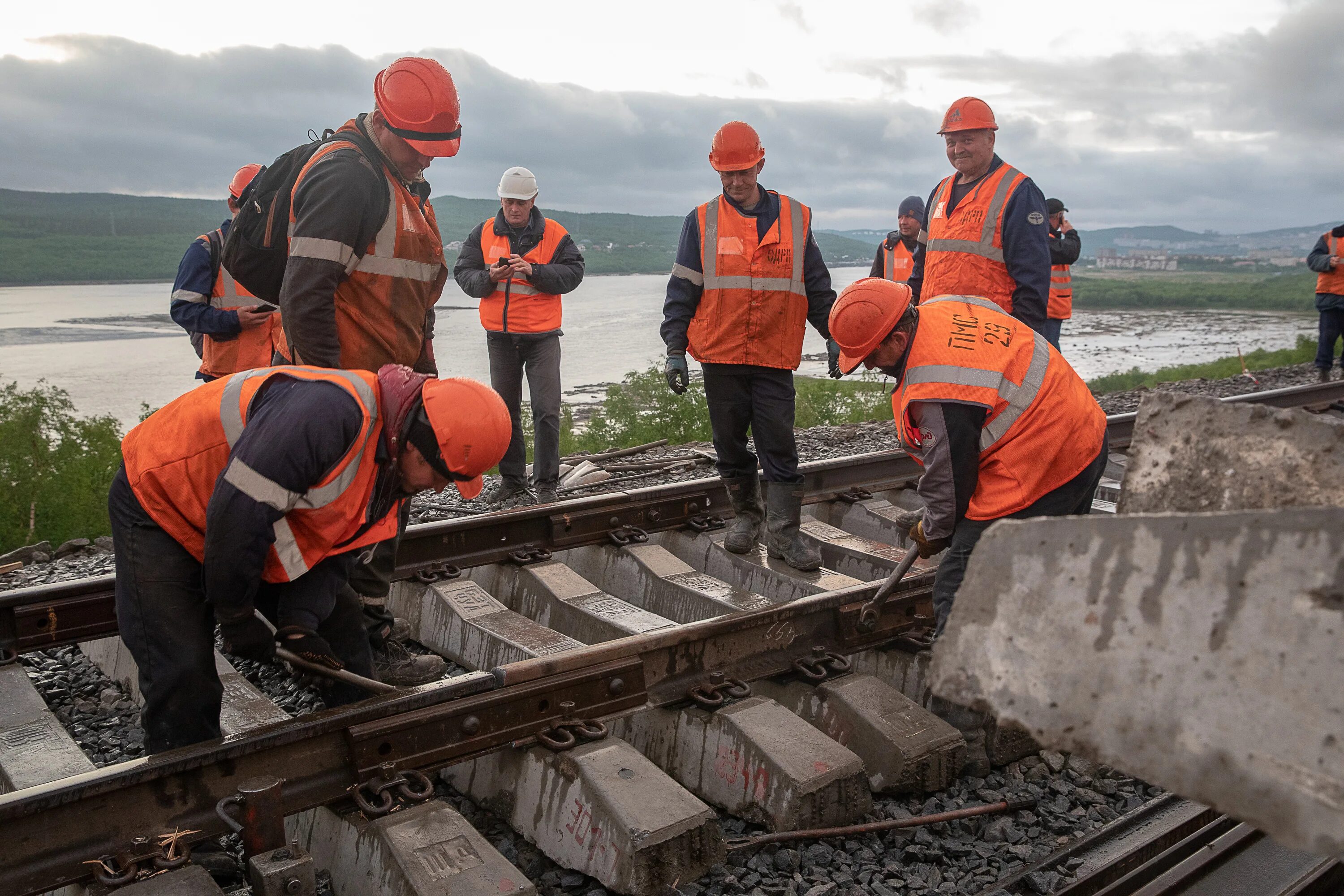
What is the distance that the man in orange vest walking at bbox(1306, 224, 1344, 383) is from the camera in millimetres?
11938

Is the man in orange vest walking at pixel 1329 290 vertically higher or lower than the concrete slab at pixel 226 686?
higher

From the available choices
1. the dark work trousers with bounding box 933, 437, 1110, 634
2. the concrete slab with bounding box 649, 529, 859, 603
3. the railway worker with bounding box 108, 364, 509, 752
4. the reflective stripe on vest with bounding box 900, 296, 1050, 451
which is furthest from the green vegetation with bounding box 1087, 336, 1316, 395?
the railway worker with bounding box 108, 364, 509, 752

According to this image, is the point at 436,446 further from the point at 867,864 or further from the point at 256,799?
the point at 867,864

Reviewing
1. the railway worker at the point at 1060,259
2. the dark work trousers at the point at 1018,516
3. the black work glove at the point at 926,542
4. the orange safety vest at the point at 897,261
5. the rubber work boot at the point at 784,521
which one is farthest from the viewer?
the orange safety vest at the point at 897,261

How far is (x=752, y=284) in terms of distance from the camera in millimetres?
5234

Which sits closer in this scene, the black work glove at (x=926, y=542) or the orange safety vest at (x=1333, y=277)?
the black work glove at (x=926, y=542)

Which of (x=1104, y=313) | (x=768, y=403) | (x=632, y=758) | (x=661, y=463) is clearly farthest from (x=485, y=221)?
(x=1104, y=313)

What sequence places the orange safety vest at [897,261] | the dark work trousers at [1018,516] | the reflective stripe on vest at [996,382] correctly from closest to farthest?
the reflective stripe on vest at [996,382] < the dark work trousers at [1018,516] < the orange safety vest at [897,261]

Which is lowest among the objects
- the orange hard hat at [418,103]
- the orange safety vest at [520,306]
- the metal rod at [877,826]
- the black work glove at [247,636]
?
the metal rod at [877,826]

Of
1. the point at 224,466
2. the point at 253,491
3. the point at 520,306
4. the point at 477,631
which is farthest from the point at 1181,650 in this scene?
the point at 520,306

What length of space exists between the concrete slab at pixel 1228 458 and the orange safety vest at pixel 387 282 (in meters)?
2.78

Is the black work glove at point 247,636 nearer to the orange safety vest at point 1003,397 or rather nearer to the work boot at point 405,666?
the work boot at point 405,666

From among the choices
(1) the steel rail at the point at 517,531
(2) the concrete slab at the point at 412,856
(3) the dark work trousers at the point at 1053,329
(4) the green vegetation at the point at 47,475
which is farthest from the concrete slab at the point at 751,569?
(3) the dark work trousers at the point at 1053,329

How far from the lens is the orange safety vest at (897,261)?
10.4 m
